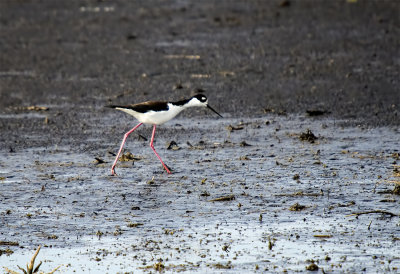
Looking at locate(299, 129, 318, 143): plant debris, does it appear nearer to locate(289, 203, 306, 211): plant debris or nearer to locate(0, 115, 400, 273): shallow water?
locate(0, 115, 400, 273): shallow water

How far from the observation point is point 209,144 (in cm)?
1044

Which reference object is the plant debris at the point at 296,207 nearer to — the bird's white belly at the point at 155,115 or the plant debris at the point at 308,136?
the bird's white belly at the point at 155,115

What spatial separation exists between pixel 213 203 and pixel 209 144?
8.79 ft

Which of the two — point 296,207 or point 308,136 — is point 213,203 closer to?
point 296,207

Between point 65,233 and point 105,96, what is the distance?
21.5ft

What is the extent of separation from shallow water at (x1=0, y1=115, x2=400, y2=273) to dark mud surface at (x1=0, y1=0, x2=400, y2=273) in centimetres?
2

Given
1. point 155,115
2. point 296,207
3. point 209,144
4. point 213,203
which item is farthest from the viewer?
point 209,144

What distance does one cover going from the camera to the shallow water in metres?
6.30

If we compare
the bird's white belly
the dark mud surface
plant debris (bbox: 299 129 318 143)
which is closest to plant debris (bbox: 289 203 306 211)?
the dark mud surface

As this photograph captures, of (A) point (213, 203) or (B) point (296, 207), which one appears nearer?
(B) point (296, 207)

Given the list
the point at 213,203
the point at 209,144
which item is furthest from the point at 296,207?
the point at 209,144

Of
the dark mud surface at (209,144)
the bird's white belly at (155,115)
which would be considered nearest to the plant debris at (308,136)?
the dark mud surface at (209,144)

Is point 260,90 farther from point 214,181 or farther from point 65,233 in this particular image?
point 65,233

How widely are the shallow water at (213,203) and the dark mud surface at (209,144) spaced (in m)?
0.02
